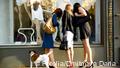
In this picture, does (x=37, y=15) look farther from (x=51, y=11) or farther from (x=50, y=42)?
(x=50, y=42)

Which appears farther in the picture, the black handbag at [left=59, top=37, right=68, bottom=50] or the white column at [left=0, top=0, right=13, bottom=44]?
the white column at [left=0, top=0, right=13, bottom=44]

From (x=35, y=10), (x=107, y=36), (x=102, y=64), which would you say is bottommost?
(x=102, y=64)

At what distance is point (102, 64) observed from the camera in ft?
43.5

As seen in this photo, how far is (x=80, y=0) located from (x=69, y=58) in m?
1.89

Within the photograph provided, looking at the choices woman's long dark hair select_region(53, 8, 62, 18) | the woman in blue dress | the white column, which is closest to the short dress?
the woman in blue dress

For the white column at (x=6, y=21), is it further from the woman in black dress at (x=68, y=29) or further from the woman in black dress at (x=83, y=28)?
the woman in black dress at (x=83, y=28)

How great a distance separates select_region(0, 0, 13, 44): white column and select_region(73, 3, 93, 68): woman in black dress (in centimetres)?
210

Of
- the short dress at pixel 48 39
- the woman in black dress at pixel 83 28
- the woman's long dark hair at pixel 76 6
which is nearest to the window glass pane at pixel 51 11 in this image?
the woman's long dark hair at pixel 76 6

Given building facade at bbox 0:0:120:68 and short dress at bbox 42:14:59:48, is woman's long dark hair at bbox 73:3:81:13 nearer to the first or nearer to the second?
short dress at bbox 42:14:59:48

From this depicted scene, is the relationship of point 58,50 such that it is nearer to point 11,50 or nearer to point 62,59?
point 62,59

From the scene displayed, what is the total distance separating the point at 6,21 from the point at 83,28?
8.31ft

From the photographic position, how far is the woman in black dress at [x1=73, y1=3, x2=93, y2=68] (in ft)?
42.0

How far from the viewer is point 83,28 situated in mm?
12930

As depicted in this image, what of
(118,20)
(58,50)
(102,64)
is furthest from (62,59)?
(118,20)
